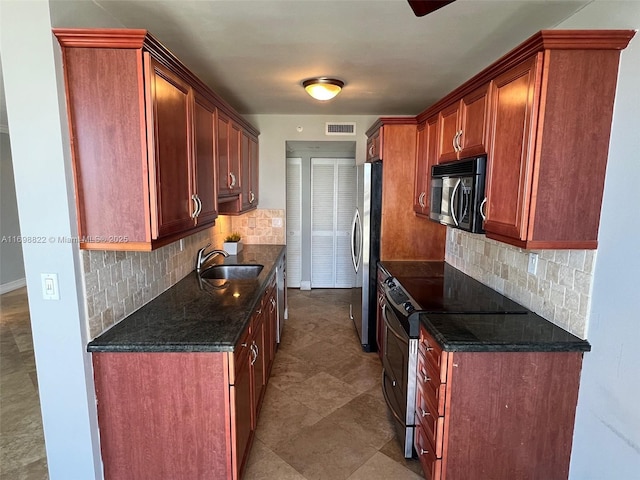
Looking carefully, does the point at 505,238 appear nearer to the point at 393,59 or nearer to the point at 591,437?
the point at 591,437

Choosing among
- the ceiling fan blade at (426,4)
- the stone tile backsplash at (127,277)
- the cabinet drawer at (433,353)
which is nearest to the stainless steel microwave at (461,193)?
the cabinet drawer at (433,353)

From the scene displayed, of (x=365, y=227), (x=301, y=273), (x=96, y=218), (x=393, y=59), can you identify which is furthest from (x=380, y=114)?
(x=96, y=218)

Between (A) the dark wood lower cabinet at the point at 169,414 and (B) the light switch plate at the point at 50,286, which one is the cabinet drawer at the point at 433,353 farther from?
(B) the light switch plate at the point at 50,286

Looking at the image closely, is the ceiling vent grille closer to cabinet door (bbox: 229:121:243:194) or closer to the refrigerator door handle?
the refrigerator door handle

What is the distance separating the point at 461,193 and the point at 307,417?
1869 millimetres

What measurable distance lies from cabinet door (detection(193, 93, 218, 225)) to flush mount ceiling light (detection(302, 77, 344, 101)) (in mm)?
850

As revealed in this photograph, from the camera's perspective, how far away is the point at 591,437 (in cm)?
165

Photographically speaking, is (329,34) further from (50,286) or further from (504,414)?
(504,414)

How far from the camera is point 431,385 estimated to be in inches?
74.7

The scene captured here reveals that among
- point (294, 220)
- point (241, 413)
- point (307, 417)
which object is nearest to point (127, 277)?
point (241, 413)

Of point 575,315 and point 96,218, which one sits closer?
point 96,218

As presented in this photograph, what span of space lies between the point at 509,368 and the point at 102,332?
1.94m

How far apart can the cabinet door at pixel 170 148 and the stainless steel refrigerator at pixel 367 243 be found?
1.85 meters

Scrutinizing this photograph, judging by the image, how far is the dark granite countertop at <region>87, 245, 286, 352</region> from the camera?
66.3 inches
